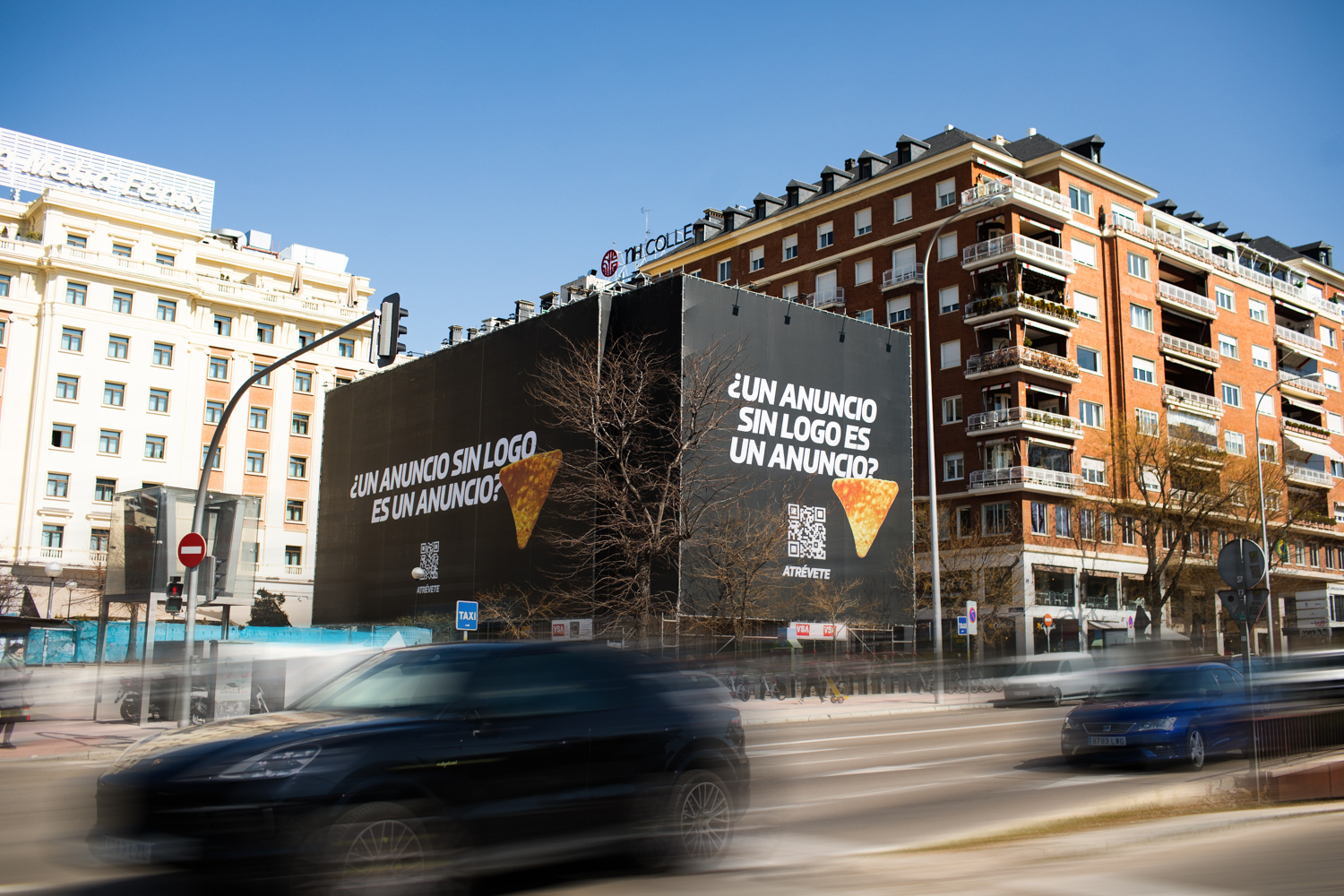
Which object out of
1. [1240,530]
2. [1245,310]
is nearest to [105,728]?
[1240,530]

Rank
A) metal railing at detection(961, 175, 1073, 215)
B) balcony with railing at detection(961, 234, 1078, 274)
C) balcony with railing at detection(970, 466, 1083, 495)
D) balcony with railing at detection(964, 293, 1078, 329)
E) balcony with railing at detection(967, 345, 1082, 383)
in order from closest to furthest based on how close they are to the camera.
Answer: balcony with railing at detection(970, 466, 1083, 495) → balcony with railing at detection(967, 345, 1082, 383) → balcony with railing at detection(964, 293, 1078, 329) → balcony with railing at detection(961, 234, 1078, 274) → metal railing at detection(961, 175, 1073, 215)

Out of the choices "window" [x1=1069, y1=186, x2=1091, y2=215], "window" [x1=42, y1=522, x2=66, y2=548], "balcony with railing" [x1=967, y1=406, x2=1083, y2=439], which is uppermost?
"window" [x1=1069, y1=186, x2=1091, y2=215]

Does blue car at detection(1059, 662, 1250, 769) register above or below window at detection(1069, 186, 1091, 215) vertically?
below

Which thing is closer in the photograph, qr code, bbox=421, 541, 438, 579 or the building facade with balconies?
qr code, bbox=421, 541, 438, 579

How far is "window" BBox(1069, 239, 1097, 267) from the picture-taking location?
5916cm

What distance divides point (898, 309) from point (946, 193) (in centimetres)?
677

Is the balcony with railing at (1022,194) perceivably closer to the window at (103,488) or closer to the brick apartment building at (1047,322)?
the brick apartment building at (1047,322)

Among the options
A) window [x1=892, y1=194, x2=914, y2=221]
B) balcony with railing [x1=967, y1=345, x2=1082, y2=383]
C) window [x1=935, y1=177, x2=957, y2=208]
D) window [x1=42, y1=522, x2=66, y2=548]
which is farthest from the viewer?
window [x1=892, y1=194, x2=914, y2=221]

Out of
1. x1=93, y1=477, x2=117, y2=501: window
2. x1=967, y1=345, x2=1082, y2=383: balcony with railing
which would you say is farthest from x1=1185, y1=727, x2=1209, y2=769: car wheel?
x1=93, y1=477, x2=117, y2=501: window

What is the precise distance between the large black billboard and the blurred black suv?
29.5 meters

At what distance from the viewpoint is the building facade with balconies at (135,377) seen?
5731 cm

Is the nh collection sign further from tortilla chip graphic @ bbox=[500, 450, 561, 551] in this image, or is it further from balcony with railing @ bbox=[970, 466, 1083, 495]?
balcony with railing @ bbox=[970, 466, 1083, 495]

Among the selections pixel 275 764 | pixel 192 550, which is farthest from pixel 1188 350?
pixel 275 764

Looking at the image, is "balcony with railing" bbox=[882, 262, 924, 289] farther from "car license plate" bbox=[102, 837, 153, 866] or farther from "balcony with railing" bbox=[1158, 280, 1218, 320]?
"car license plate" bbox=[102, 837, 153, 866]
